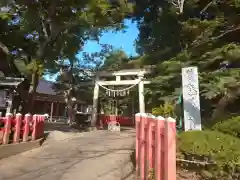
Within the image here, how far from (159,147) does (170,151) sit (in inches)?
23.0

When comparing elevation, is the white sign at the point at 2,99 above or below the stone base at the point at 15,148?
above

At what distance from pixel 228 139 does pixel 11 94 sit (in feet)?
43.5

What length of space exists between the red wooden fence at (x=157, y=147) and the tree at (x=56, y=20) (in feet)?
28.5

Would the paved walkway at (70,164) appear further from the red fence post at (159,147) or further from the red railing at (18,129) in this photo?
the red fence post at (159,147)

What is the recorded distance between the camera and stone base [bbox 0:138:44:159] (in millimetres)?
9166

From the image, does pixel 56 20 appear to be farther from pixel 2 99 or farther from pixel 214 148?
pixel 214 148

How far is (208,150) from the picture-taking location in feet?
16.1

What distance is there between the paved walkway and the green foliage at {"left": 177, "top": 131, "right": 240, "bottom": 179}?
2368mm

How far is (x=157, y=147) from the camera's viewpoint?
17.5 ft

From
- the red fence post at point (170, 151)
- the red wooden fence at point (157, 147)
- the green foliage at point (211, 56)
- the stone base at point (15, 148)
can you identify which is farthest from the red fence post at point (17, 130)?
the red fence post at point (170, 151)

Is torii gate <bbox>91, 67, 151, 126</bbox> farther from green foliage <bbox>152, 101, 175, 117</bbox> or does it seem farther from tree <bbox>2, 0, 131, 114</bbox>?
green foliage <bbox>152, 101, 175, 117</bbox>

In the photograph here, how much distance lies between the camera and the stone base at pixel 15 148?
9.17 meters

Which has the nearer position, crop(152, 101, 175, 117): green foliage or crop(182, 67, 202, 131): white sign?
crop(182, 67, 202, 131): white sign

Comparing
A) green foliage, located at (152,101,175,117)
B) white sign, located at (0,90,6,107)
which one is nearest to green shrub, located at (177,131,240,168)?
green foliage, located at (152,101,175,117)
